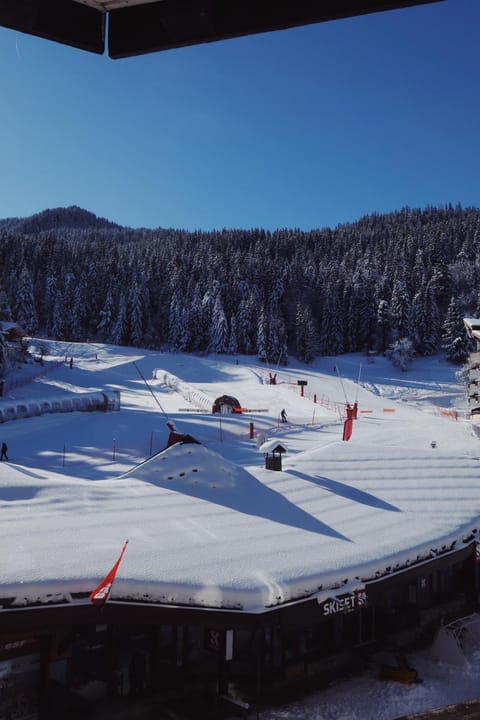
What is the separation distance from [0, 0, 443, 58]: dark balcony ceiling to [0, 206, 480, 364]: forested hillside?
7240cm

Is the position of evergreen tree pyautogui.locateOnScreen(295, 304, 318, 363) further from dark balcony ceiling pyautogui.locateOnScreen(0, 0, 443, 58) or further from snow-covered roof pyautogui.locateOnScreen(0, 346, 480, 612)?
dark balcony ceiling pyautogui.locateOnScreen(0, 0, 443, 58)

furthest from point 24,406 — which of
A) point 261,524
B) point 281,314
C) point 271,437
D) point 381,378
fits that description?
point 281,314

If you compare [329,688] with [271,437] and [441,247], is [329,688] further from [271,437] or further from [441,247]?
[441,247]

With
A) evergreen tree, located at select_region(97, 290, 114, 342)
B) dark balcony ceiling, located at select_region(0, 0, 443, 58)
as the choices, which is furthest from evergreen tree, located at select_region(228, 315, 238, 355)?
dark balcony ceiling, located at select_region(0, 0, 443, 58)

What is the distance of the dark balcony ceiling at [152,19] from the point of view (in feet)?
7.64

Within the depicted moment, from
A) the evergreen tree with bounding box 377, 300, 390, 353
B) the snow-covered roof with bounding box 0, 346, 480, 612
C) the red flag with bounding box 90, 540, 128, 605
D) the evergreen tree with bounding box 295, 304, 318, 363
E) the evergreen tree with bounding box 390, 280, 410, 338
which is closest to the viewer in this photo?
the red flag with bounding box 90, 540, 128, 605

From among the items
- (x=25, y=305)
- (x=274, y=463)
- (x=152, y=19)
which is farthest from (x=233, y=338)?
(x=152, y=19)

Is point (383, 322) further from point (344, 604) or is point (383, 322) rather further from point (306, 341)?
point (344, 604)

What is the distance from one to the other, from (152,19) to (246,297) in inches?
3496

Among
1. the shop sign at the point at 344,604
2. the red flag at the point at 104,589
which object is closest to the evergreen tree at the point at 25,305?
the red flag at the point at 104,589

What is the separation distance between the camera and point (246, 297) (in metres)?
90.8

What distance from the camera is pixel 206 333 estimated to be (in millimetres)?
85125

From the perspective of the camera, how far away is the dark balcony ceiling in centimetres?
233

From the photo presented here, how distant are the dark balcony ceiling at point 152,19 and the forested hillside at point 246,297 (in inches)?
2850
